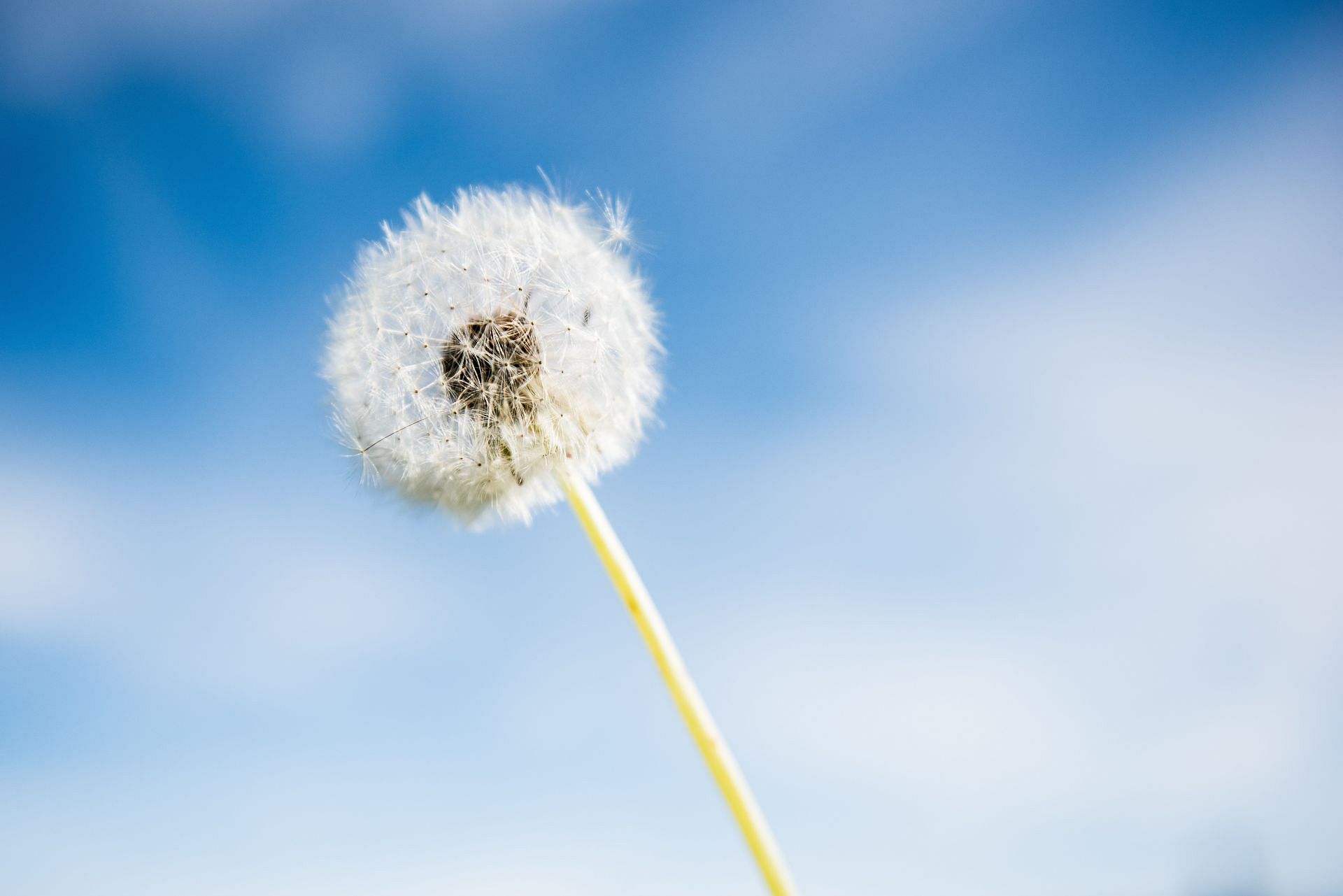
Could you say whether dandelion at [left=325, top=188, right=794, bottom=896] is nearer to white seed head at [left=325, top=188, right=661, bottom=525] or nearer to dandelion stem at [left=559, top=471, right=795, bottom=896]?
white seed head at [left=325, top=188, right=661, bottom=525]

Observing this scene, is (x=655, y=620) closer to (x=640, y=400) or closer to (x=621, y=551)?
(x=621, y=551)

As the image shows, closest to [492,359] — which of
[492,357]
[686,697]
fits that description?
[492,357]

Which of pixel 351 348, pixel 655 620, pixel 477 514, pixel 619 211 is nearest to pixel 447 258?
pixel 351 348

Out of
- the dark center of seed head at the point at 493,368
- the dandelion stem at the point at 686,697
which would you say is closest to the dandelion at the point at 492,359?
the dark center of seed head at the point at 493,368

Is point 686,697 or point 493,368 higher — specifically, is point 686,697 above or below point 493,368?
below

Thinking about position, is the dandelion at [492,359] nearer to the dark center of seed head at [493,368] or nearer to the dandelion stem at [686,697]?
the dark center of seed head at [493,368]

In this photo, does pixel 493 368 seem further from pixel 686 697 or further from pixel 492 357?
pixel 686 697

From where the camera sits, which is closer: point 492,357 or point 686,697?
point 686,697

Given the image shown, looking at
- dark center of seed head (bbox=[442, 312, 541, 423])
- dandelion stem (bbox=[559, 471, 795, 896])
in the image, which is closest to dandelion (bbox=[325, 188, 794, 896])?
dark center of seed head (bbox=[442, 312, 541, 423])
